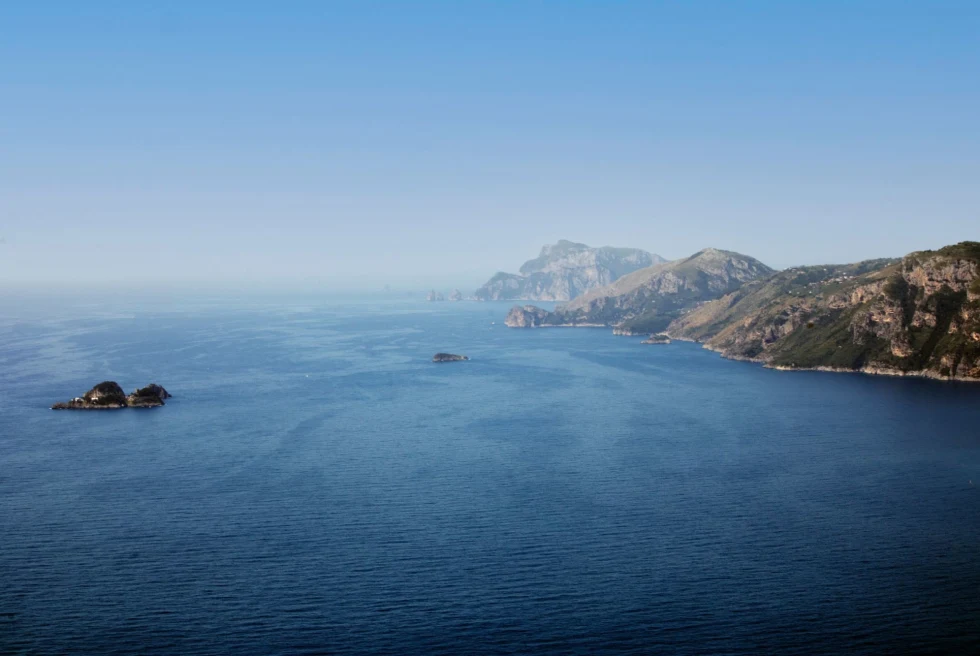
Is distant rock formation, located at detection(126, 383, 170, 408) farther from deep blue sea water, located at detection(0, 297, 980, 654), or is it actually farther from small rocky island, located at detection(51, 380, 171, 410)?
deep blue sea water, located at detection(0, 297, 980, 654)

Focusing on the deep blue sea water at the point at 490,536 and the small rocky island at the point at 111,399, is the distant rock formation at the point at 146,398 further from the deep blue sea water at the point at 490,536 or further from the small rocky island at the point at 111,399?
the deep blue sea water at the point at 490,536

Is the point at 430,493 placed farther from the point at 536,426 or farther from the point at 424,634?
the point at 536,426

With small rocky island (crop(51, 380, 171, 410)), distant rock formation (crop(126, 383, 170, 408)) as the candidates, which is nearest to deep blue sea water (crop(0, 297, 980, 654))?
small rocky island (crop(51, 380, 171, 410))

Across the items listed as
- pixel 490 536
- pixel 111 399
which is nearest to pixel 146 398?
pixel 111 399

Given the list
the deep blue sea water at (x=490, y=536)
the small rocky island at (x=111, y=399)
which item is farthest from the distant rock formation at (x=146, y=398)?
the deep blue sea water at (x=490, y=536)

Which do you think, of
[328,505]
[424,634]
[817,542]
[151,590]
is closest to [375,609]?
[424,634]
